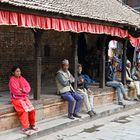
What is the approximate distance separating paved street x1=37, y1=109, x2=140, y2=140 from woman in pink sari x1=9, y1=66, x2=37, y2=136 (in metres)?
0.54

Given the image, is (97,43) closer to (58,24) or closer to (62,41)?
(62,41)

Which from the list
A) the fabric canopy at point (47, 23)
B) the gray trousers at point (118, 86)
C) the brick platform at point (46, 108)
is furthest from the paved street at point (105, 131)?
the fabric canopy at point (47, 23)

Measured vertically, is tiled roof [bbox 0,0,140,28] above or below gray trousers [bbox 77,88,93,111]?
above

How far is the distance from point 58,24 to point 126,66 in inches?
251

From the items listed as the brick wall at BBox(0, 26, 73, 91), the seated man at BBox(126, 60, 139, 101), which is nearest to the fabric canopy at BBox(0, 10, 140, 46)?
the brick wall at BBox(0, 26, 73, 91)

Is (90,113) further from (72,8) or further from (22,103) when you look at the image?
(72,8)

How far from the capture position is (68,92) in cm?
1150

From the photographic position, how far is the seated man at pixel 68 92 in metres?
11.3

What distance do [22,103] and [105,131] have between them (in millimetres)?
2527

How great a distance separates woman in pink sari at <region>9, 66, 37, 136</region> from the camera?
9526 mm

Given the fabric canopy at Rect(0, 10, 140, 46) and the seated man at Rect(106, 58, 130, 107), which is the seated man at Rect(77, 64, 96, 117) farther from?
the seated man at Rect(106, 58, 130, 107)

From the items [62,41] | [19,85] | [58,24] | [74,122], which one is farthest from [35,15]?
[62,41]

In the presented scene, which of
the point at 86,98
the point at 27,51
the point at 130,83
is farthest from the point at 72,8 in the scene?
the point at 130,83

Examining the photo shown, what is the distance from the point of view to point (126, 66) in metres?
16.3
